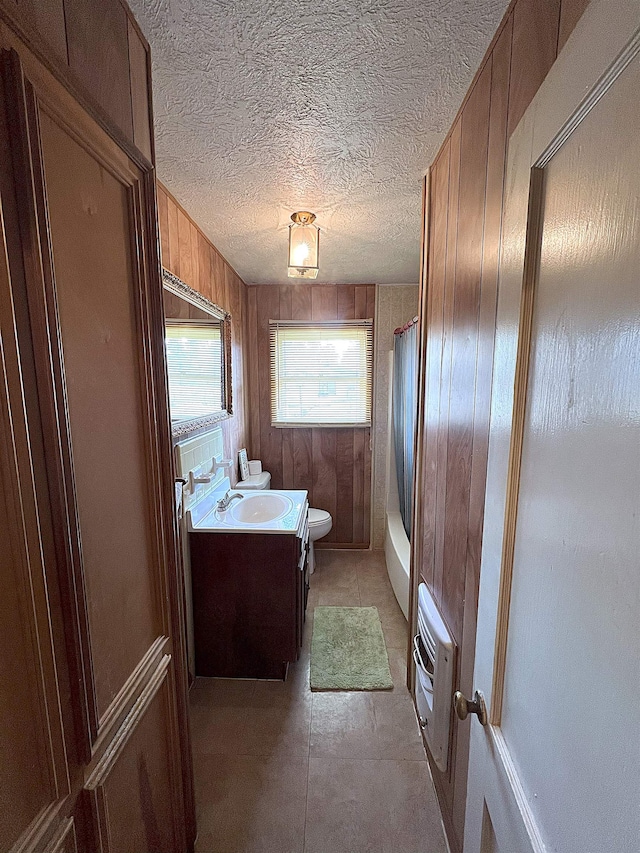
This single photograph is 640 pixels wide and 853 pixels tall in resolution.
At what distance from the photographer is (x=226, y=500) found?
2.26 meters

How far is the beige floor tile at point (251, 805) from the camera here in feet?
4.20

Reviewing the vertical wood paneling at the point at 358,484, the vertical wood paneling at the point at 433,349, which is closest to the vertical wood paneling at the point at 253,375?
the vertical wood paneling at the point at 358,484

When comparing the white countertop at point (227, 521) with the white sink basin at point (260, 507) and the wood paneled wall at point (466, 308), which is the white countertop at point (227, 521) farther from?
the wood paneled wall at point (466, 308)

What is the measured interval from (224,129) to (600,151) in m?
1.19

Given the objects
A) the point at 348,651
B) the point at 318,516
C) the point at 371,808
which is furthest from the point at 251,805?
the point at 318,516

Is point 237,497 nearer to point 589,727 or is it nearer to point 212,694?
point 212,694

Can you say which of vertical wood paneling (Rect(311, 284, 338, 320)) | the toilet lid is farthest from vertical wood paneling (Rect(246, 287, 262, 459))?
the toilet lid

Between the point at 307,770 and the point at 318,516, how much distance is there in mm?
1674

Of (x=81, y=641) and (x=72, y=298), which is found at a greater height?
(x=72, y=298)

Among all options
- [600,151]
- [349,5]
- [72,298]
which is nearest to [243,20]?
[349,5]

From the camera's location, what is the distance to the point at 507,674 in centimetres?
68

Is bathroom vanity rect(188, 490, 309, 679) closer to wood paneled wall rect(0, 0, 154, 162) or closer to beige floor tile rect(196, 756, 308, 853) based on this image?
beige floor tile rect(196, 756, 308, 853)

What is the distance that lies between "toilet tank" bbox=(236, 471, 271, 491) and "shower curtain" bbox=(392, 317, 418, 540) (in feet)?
3.56

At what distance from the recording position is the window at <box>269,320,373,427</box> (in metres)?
3.19
